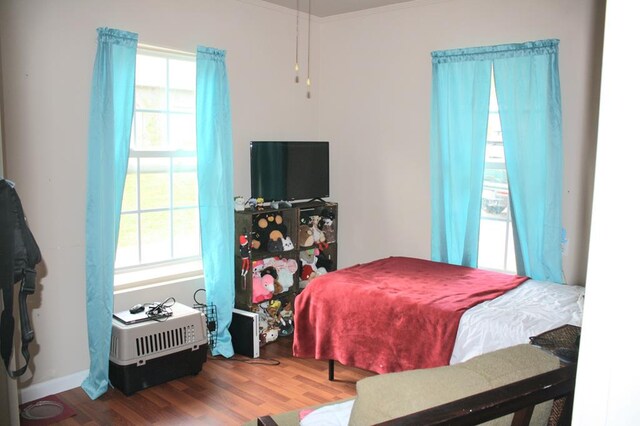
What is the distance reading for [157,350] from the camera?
11.4ft

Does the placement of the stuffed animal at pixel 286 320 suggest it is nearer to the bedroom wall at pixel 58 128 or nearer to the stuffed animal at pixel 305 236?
the stuffed animal at pixel 305 236

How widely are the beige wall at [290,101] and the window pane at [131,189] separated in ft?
1.31

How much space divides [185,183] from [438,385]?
312 centimetres

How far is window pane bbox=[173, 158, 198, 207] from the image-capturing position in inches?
161

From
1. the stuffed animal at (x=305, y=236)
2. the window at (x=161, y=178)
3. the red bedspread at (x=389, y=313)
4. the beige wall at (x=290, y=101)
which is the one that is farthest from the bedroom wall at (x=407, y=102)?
the window at (x=161, y=178)

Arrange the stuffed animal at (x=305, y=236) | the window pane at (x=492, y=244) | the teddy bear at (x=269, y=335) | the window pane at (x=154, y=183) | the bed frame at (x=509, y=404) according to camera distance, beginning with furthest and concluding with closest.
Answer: the stuffed animal at (x=305, y=236), the teddy bear at (x=269, y=335), the window pane at (x=492, y=244), the window pane at (x=154, y=183), the bed frame at (x=509, y=404)

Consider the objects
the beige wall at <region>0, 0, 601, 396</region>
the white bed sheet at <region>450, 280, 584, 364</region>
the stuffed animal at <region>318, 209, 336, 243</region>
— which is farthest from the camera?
the stuffed animal at <region>318, 209, 336, 243</region>

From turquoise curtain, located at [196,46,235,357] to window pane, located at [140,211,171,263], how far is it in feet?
0.99

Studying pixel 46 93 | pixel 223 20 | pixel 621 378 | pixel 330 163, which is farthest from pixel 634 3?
pixel 330 163

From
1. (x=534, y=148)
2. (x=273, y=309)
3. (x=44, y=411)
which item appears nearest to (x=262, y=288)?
(x=273, y=309)

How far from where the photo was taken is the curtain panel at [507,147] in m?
3.67

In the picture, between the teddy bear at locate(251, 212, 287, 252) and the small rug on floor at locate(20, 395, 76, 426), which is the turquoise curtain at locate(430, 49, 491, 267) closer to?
the teddy bear at locate(251, 212, 287, 252)

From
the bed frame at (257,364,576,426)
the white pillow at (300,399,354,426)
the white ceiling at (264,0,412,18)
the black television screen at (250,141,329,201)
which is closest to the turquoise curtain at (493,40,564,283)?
the white ceiling at (264,0,412,18)

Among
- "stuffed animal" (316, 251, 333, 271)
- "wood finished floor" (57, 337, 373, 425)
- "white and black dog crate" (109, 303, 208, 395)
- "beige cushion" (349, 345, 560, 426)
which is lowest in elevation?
"wood finished floor" (57, 337, 373, 425)
